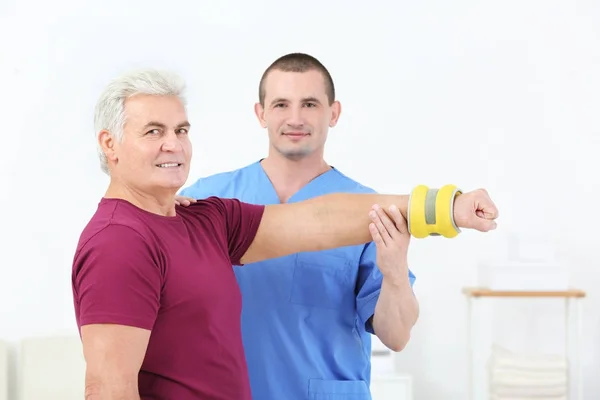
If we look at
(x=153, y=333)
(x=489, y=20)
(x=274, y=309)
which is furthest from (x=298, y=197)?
(x=489, y=20)

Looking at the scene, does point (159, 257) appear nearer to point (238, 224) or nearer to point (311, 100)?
point (238, 224)

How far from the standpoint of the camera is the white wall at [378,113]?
12.6ft

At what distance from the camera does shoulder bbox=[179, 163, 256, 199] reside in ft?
7.14

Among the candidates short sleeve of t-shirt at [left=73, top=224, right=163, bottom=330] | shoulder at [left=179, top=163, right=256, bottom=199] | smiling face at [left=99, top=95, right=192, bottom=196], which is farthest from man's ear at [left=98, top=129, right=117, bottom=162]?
shoulder at [left=179, top=163, right=256, bottom=199]

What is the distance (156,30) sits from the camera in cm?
Result: 391

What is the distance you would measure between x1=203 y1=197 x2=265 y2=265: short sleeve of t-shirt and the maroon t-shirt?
12 cm

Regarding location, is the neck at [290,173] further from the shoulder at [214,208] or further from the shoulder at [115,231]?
the shoulder at [115,231]

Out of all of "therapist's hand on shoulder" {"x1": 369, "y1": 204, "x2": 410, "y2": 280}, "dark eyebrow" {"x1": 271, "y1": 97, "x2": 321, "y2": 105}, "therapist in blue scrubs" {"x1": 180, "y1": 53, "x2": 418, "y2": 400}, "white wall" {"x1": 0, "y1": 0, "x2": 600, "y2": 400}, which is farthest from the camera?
"white wall" {"x1": 0, "y1": 0, "x2": 600, "y2": 400}

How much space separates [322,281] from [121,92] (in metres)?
0.76

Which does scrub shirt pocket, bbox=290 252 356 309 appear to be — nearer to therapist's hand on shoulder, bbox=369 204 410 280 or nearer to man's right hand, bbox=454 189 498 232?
therapist's hand on shoulder, bbox=369 204 410 280

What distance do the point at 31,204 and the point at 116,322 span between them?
2665 millimetres

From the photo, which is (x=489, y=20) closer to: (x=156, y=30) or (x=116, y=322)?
(x=156, y=30)

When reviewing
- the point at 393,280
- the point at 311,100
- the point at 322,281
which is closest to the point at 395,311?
the point at 393,280

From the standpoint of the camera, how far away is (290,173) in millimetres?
2174
